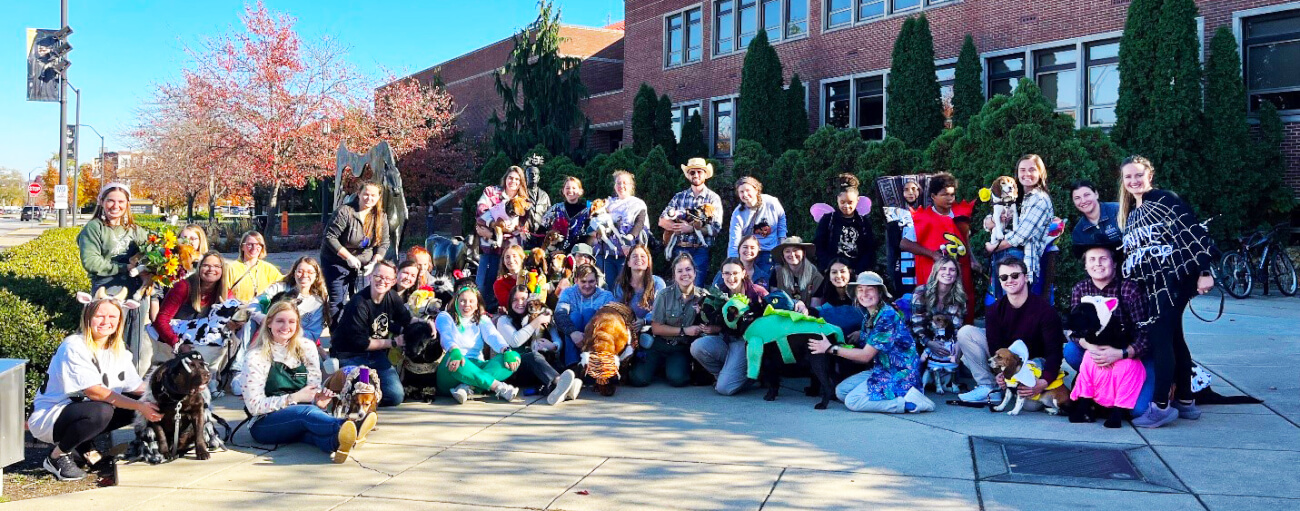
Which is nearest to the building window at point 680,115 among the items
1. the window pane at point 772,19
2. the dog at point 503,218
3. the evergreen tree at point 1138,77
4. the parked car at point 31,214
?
the window pane at point 772,19

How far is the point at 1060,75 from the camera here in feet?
64.2

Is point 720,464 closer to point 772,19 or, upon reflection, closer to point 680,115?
point 772,19

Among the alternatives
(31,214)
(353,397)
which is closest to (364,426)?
(353,397)

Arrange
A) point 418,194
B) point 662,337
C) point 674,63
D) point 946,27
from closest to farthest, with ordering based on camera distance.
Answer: point 662,337, point 946,27, point 674,63, point 418,194

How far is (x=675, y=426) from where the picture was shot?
6.45 metres

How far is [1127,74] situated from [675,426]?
13.9 m

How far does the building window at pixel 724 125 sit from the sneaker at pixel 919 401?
2050cm

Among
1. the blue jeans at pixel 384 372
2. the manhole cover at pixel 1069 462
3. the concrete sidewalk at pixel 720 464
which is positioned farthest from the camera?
the blue jeans at pixel 384 372

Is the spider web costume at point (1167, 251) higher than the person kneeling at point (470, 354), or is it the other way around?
the spider web costume at point (1167, 251)

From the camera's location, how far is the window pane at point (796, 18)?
25.2 m

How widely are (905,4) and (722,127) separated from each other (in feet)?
22.5

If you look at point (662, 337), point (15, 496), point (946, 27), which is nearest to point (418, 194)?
point (946, 27)

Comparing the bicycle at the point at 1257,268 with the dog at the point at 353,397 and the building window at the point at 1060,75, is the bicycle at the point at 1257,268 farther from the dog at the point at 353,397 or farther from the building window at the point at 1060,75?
the dog at the point at 353,397

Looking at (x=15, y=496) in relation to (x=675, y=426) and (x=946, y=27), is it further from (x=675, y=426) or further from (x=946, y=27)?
(x=946, y=27)
